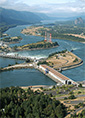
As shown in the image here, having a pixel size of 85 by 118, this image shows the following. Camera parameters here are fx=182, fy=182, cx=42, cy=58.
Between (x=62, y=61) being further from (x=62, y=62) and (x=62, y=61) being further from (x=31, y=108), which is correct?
(x=31, y=108)

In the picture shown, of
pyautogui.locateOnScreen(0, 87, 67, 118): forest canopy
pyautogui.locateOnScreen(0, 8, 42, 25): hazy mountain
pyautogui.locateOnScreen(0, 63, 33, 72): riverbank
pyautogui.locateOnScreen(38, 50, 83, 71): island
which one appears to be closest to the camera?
pyautogui.locateOnScreen(0, 87, 67, 118): forest canopy

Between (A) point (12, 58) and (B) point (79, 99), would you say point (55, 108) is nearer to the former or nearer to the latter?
(B) point (79, 99)

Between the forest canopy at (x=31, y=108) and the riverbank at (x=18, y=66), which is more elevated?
the forest canopy at (x=31, y=108)

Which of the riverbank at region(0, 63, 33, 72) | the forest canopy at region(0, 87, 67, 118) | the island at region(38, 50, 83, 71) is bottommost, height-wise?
the riverbank at region(0, 63, 33, 72)

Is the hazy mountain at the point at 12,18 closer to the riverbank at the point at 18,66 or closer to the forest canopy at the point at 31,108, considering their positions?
the riverbank at the point at 18,66

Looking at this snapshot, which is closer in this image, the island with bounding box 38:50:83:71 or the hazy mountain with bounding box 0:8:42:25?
the island with bounding box 38:50:83:71

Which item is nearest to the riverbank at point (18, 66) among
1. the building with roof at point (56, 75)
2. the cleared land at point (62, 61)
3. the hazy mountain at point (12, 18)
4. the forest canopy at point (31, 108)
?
the building with roof at point (56, 75)

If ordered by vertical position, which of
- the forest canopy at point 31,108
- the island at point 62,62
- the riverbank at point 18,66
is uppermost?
the forest canopy at point 31,108

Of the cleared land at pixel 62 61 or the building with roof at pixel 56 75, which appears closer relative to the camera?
the building with roof at pixel 56 75

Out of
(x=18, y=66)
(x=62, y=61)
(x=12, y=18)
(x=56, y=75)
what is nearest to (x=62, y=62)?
(x=62, y=61)

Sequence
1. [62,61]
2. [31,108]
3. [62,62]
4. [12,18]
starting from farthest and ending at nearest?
[12,18]
[62,61]
[62,62]
[31,108]

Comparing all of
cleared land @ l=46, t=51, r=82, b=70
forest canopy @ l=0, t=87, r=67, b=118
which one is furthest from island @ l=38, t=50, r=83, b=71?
forest canopy @ l=0, t=87, r=67, b=118

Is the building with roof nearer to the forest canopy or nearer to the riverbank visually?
the riverbank
